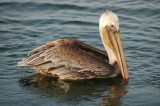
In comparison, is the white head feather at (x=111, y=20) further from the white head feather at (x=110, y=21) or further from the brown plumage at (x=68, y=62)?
the brown plumage at (x=68, y=62)

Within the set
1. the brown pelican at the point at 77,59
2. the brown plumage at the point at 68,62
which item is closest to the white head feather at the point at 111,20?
the brown pelican at the point at 77,59

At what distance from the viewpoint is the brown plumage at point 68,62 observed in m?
8.21

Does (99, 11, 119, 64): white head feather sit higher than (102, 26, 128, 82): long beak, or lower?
higher

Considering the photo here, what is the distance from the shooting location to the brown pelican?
8211mm

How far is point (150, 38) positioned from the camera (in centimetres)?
1015

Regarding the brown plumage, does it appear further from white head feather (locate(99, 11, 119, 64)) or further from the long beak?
white head feather (locate(99, 11, 119, 64))

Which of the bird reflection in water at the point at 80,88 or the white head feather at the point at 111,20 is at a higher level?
the white head feather at the point at 111,20

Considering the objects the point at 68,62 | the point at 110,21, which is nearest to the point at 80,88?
the point at 68,62

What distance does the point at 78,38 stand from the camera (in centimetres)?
1025

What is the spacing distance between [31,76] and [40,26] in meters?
2.57

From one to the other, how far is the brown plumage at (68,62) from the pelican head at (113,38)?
243 millimetres

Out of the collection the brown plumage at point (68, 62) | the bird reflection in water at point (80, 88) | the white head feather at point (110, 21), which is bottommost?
the bird reflection in water at point (80, 88)

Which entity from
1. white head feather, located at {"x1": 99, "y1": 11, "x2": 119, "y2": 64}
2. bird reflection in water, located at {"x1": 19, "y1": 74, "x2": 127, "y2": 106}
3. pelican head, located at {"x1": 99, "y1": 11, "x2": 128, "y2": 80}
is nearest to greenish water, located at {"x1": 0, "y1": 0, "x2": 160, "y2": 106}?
bird reflection in water, located at {"x1": 19, "y1": 74, "x2": 127, "y2": 106}

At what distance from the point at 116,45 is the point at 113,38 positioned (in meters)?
0.14
